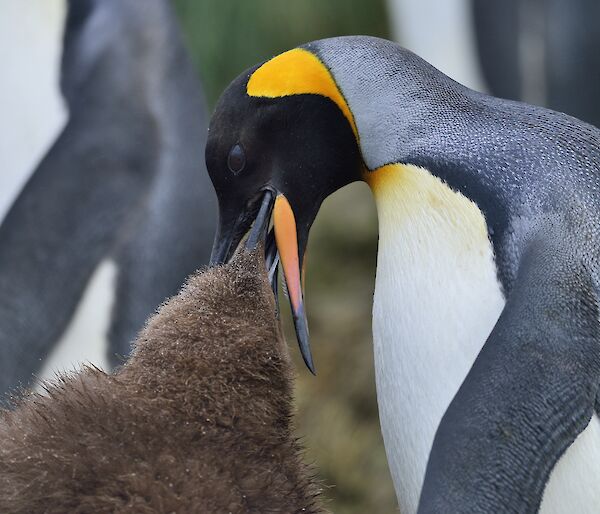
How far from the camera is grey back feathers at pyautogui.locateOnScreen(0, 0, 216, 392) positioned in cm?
292

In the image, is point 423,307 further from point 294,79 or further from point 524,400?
point 294,79

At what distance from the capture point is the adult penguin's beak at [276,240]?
178cm

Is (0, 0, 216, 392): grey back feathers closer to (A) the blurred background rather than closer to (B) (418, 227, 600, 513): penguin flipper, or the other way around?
(A) the blurred background

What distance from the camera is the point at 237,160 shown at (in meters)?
1.95

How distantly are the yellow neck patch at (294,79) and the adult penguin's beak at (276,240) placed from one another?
0.17m

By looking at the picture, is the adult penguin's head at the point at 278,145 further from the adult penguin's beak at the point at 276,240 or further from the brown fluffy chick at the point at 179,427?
the brown fluffy chick at the point at 179,427

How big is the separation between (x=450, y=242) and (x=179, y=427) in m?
0.58

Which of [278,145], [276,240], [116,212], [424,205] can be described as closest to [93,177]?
[116,212]

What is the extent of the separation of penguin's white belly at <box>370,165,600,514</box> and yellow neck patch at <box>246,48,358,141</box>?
20 cm

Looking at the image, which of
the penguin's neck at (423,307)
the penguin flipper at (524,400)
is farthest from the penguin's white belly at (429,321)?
the penguin flipper at (524,400)

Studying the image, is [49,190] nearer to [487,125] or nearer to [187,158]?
[187,158]

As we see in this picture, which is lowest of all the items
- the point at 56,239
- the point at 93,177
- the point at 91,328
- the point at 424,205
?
the point at 91,328

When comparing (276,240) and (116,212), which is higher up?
(276,240)

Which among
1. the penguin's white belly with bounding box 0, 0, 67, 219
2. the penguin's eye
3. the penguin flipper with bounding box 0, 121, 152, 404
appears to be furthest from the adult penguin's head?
the penguin's white belly with bounding box 0, 0, 67, 219
